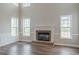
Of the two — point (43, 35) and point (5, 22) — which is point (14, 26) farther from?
point (43, 35)

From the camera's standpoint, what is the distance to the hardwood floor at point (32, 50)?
254 centimetres

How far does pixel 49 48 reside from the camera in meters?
2.66

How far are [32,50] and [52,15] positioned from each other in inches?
44.4

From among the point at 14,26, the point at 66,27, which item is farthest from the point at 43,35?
the point at 14,26

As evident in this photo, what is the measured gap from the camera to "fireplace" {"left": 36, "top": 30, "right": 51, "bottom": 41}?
2826 millimetres

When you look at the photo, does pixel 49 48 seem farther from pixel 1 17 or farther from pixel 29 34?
pixel 1 17

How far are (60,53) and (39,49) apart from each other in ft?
1.88

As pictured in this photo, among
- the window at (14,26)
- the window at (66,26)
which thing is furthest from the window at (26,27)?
the window at (66,26)

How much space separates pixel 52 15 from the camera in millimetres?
2725

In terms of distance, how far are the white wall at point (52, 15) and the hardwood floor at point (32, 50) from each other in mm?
190

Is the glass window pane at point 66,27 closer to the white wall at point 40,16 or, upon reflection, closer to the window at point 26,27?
the white wall at point 40,16

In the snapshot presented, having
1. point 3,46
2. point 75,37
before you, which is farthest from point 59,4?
point 3,46

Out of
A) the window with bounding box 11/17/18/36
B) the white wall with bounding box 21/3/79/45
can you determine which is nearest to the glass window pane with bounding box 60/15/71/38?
the white wall with bounding box 21/3/79/45

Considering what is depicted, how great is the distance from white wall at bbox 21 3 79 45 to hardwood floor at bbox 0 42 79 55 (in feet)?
0.62
